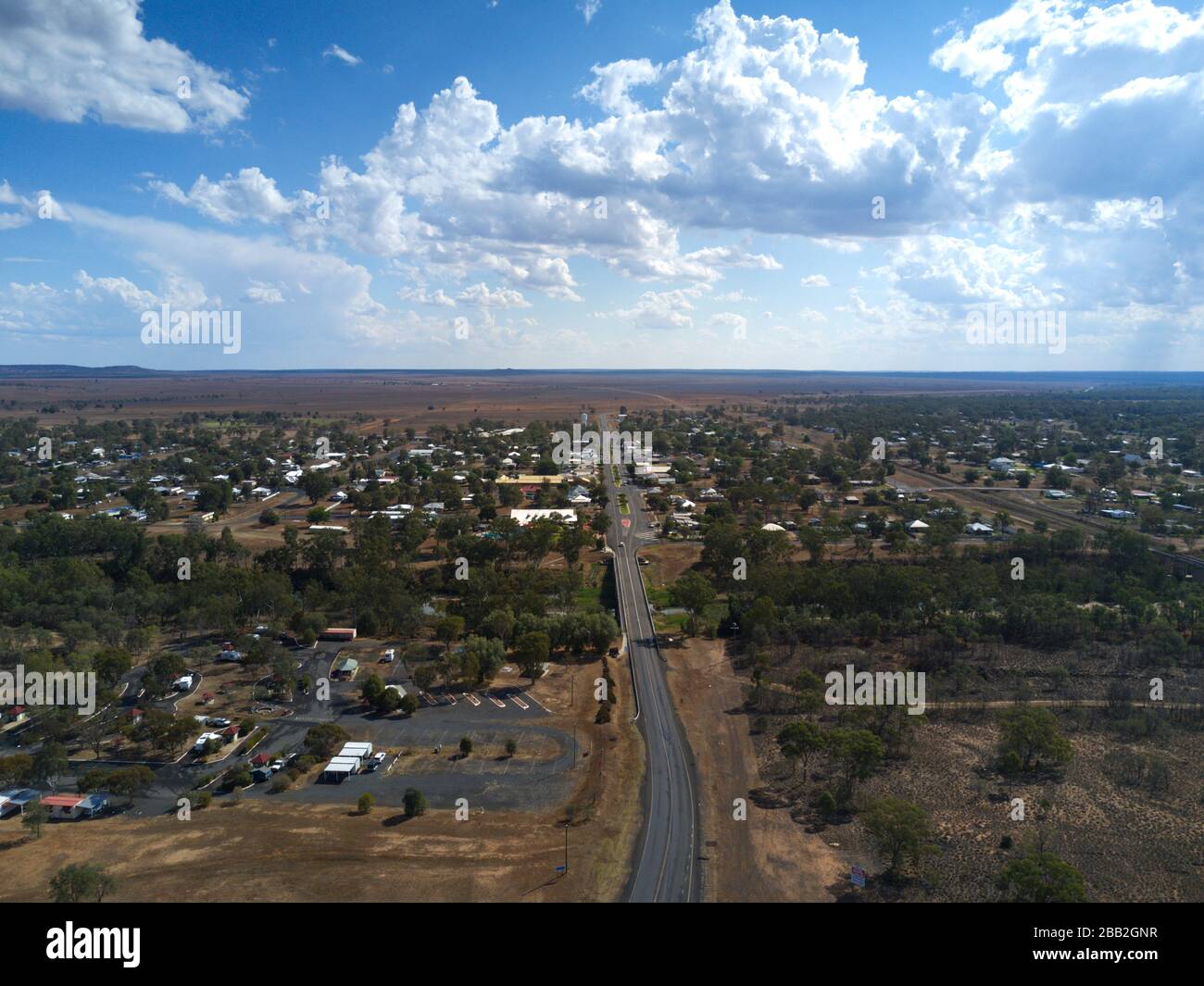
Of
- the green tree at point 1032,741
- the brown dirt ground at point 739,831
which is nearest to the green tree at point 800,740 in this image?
the brown dirt ground at point 739,831

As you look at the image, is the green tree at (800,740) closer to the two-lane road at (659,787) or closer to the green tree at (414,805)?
the two-lane road at (659,787)

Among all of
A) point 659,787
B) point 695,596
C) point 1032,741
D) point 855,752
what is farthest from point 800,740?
point 695,596

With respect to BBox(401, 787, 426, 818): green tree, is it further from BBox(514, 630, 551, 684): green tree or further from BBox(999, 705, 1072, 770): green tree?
BBox(999, 705, 1072, 770): green tree

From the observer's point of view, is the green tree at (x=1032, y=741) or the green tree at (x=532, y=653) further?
the green tree at (x=532, y=653)

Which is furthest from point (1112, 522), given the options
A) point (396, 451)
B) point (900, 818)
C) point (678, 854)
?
point (396, 451)

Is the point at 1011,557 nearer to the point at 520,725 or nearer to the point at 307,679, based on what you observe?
the point at 520,725

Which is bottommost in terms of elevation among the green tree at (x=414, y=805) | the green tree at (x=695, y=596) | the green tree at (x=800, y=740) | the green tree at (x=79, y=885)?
the green tree at (x=414, y=805)

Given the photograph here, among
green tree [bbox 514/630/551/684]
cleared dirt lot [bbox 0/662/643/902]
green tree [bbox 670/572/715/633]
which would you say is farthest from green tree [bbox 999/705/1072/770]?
green tree [bbox 514/630/551/684]
